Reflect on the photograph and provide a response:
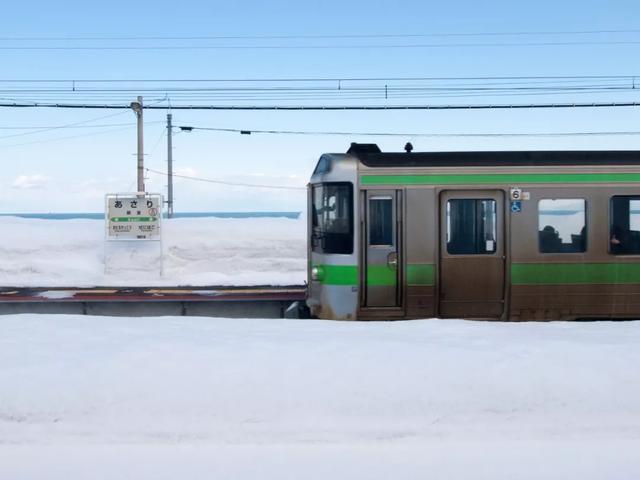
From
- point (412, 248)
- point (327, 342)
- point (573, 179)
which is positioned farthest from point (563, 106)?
point (327, 342)

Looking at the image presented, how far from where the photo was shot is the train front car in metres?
10.8

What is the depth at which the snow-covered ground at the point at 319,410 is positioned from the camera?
4.59 metres

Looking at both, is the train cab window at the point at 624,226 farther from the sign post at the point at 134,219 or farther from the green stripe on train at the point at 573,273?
the sign post at the point at 134,219

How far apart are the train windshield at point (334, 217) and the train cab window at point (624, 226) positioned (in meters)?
4.19

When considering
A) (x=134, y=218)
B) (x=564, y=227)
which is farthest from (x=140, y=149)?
(x=564, y=227)

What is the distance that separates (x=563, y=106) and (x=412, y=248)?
42.1ft

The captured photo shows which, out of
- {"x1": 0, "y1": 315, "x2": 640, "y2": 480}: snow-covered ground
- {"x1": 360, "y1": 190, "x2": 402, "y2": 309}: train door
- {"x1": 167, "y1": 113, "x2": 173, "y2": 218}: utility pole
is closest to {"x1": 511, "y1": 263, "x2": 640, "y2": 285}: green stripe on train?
{"x1": 360, "y1": 190, "x2": 402, "y2": 309}: train door

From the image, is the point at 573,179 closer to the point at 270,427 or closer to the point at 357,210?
the point at 357,210

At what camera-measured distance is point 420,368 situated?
562 cm

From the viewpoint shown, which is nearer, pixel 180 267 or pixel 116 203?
pixel 116 203

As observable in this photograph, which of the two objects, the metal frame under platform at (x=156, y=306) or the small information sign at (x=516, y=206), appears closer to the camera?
the small information sign at (x=516, y=206)

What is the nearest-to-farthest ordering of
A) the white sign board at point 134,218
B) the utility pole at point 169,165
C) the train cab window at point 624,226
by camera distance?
the train cab window at point 624,226
the white sign board at point 134,218
the utility pole at point 169,165

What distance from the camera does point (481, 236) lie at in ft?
35.8

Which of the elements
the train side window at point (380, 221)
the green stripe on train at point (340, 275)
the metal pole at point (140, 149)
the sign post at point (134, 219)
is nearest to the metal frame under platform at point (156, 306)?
the green stripe on train at point (340, 275)
